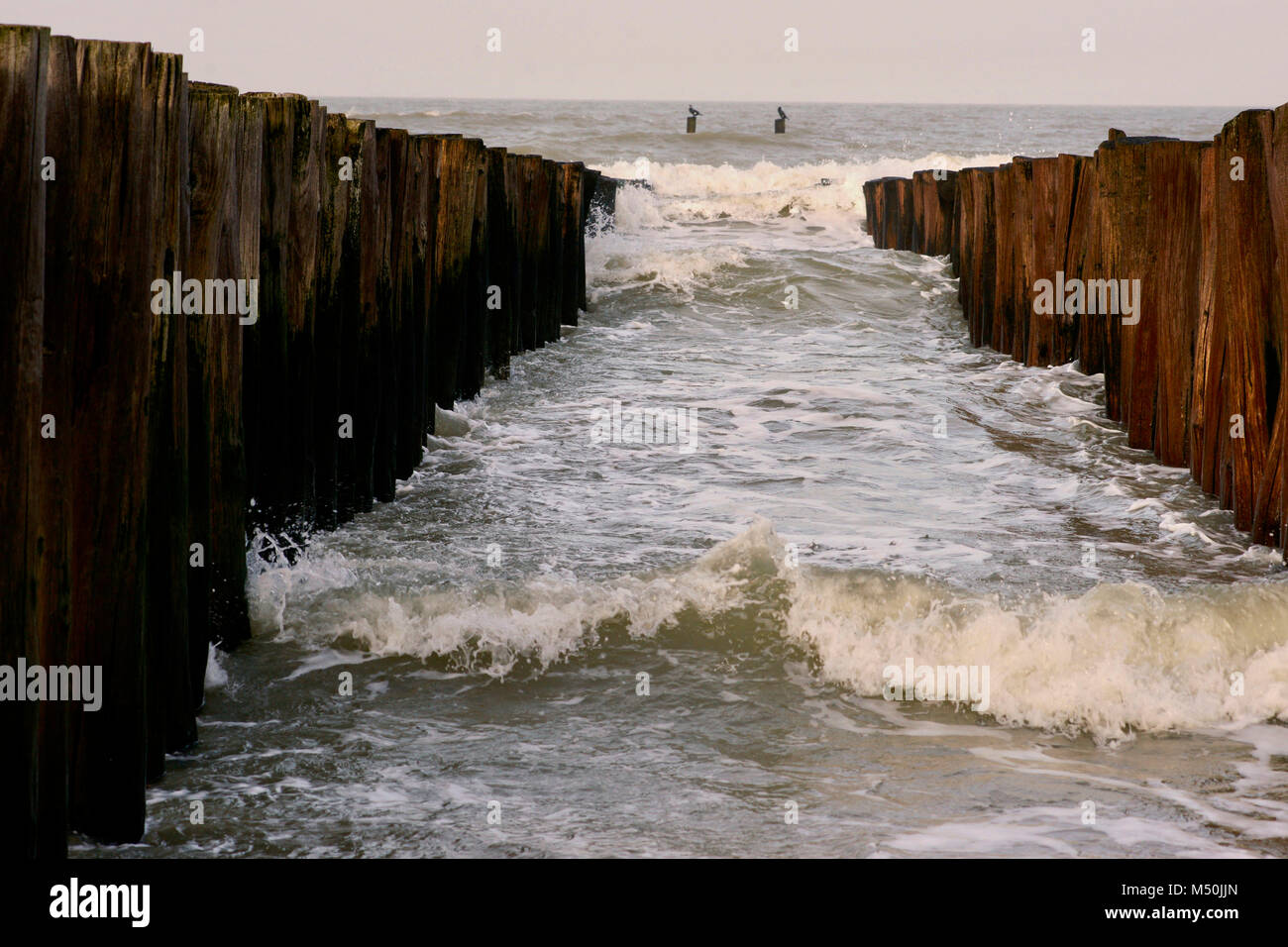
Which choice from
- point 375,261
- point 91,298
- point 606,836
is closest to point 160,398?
point 91,298

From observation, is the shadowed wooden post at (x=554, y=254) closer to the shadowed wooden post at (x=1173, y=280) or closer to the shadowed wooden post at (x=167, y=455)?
the shadowed wooden post at (x=1173, y=280)

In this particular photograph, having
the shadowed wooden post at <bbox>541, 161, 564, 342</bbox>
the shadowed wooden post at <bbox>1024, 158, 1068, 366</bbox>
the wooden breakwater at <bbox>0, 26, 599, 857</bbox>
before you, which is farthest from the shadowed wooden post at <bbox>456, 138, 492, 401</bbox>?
the shadowed wooden post at <bbox>1024, 158, 1068, 366</bbox>

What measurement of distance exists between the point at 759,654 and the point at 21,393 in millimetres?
3053

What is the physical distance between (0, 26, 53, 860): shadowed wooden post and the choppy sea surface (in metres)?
0.47

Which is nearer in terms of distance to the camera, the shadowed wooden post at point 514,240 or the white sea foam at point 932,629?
the white sea foam at point 932,629

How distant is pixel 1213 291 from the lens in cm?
679

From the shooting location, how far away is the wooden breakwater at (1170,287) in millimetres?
6137

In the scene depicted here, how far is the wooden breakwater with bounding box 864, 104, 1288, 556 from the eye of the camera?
6.14 metres

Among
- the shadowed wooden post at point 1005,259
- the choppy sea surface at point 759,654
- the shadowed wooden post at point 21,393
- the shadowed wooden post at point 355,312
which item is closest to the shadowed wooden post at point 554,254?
the choppy sea surface at point 759,654

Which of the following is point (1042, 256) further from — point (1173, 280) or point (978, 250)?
point (1173, 280)

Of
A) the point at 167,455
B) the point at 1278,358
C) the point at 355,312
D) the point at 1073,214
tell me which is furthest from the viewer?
the point at 1073,214

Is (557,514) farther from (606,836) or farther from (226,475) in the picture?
(606,836)

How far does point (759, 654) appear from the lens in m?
5.27

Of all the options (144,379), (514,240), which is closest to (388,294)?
(144,379)
